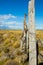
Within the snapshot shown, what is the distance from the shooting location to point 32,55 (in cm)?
787

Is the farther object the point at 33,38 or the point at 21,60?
the point at 21,60

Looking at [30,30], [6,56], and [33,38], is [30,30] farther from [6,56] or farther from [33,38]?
[6,56]

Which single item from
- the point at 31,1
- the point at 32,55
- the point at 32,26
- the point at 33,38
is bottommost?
the point at 32,55

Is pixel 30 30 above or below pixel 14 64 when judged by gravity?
above

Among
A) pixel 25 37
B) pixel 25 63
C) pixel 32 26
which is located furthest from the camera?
pixel 25 37

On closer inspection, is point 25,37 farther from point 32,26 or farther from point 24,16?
point 32,26

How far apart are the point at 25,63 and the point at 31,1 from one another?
6210 millimetres

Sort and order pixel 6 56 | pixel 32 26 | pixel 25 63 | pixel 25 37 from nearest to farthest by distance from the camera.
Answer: pixel 32 26
pixel 25 63
pixel 6 56
pixel 25 37

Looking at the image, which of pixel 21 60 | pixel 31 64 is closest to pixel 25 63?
pixel 21 60

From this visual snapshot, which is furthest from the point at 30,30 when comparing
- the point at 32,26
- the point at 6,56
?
the point at 6,56

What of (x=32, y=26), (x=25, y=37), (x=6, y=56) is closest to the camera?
(x=32, y=26)

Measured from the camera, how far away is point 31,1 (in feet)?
25.7

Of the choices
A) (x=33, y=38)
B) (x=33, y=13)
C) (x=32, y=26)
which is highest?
(x=33, y=13)

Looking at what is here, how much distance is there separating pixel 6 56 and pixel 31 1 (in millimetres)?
8601
